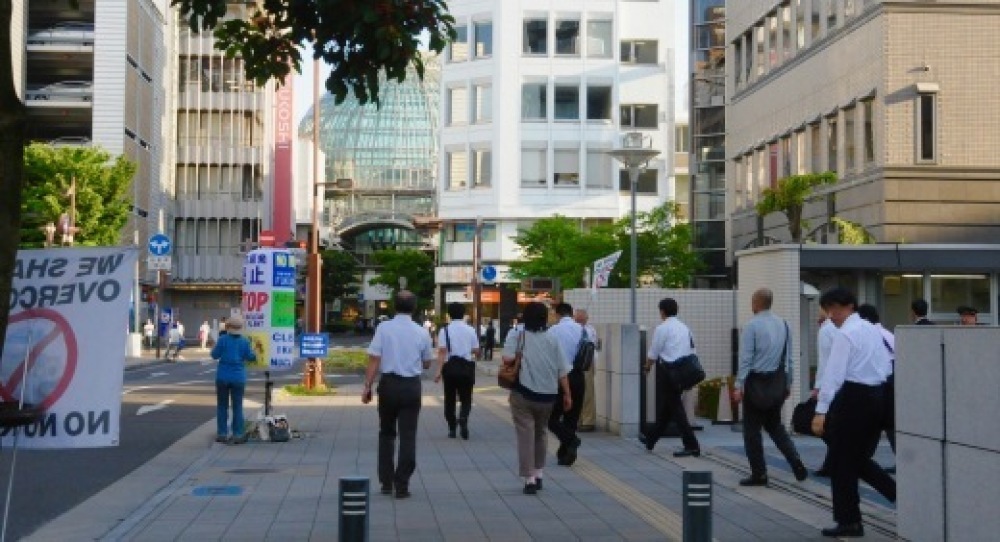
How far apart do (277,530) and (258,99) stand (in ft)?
293

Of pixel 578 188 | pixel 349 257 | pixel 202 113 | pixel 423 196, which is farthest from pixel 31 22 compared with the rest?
pixel 423 196

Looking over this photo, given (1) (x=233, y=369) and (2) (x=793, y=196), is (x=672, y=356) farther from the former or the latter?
(2) (x=793, y=196)

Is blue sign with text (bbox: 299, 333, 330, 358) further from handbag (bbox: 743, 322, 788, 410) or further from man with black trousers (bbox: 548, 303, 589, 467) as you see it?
handbag (bbox: 743, 322, 788, 410)

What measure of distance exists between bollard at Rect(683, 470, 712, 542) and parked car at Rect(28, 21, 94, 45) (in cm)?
7134

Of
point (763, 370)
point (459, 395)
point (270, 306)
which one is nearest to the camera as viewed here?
point (763, 370)

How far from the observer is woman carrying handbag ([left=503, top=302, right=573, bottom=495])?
14117mm

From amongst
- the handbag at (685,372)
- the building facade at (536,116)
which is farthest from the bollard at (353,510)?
the building facade at (536,116)

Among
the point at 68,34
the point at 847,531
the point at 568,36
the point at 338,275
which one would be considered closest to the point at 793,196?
the point at 847,531

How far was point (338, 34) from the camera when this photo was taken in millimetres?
9648

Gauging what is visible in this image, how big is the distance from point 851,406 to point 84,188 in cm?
5335

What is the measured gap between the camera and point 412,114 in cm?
16738

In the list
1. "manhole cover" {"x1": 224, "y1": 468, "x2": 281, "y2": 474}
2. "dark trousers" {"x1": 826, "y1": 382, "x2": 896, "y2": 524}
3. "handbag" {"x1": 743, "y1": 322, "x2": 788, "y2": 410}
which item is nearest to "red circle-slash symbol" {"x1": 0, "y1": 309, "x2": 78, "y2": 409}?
"dark trousers" {"x1": 826, "y1": 382, "x2": 896, "y2": 524}

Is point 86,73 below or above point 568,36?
below

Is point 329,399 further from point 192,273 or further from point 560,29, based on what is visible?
point 192,273
